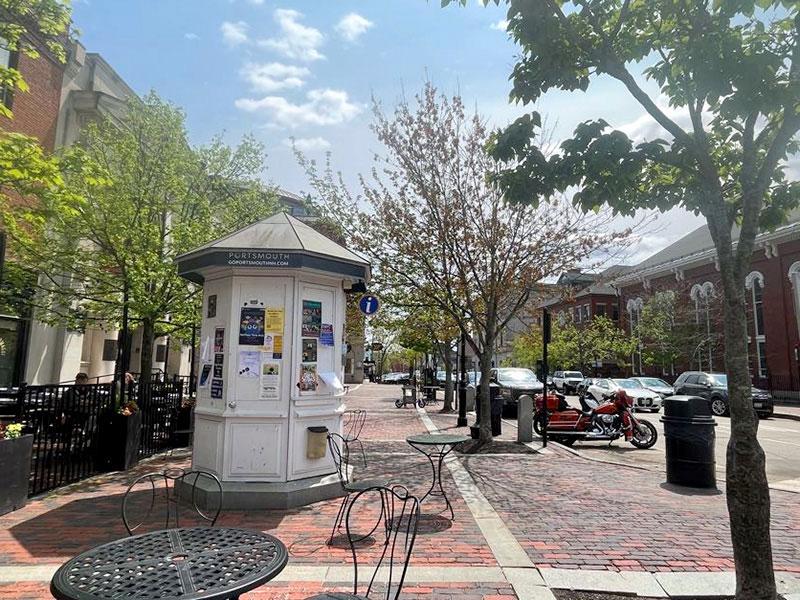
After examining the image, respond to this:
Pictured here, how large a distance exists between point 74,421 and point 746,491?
26.9 ft

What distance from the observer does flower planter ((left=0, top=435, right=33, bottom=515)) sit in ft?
18.9

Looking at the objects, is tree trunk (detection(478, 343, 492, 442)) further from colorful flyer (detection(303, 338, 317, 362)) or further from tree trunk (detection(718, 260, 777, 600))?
tree trunk (detection(718, 260, 777, 600))

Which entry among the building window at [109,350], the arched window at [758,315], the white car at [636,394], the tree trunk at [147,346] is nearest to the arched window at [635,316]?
the arched window at [758,315]

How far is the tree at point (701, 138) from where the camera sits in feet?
11.8

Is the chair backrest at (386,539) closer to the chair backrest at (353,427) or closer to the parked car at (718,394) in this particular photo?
the chair backrest at (353,427)

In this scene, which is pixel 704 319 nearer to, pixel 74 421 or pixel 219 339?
pixel 219 339

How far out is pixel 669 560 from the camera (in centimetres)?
458

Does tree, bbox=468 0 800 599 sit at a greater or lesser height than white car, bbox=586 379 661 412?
greater

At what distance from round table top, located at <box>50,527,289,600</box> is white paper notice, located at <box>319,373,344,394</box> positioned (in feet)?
12.2

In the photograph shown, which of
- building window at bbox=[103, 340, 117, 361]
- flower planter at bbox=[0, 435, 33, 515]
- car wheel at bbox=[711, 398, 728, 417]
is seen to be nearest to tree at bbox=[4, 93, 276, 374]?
flower planter at bbox=[0, 435, 33, 515]

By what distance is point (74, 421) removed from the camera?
299 inches

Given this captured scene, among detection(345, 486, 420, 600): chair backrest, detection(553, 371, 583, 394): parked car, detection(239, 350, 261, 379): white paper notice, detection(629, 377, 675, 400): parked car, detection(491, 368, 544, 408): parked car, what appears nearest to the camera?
detection(345, 486, 420, 600): chair backrest

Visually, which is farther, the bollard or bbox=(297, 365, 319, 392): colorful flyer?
the bollard

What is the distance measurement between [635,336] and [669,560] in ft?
138
